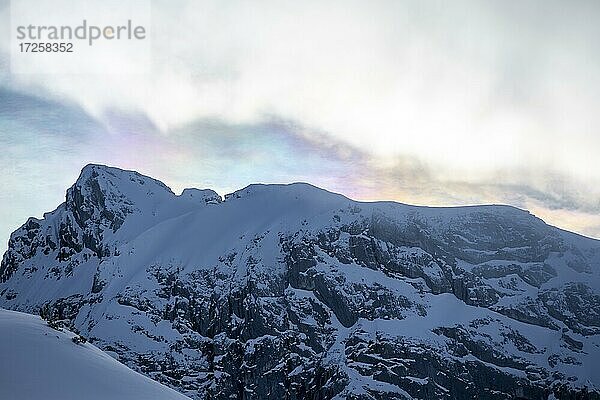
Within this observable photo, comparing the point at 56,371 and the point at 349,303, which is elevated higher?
the point at 349,303

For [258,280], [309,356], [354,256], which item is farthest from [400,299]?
[258,280]

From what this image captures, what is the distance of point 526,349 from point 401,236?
42.4 meters

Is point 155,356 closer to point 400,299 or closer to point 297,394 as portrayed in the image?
point 297,394

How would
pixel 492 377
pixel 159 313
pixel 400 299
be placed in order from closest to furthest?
pixel 492 377 → pixel 400 299 → pixel 159 313

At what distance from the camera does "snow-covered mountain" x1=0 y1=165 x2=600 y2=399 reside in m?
145

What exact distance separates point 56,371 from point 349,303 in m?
150

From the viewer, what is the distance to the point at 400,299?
506 feet

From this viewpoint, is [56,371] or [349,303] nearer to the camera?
[56,371]

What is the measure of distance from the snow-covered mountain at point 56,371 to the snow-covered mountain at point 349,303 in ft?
451

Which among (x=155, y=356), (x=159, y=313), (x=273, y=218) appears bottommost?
(x=155, y=356)

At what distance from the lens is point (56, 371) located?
8.16 metres

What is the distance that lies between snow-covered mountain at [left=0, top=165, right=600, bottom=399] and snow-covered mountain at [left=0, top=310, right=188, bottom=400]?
13745 centimetres

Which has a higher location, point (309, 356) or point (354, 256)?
point (354, 256)

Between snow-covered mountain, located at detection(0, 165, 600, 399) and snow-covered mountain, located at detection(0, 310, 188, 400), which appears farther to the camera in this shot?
snow-covered mountain, located at detection(0, 165, 600, 399)
